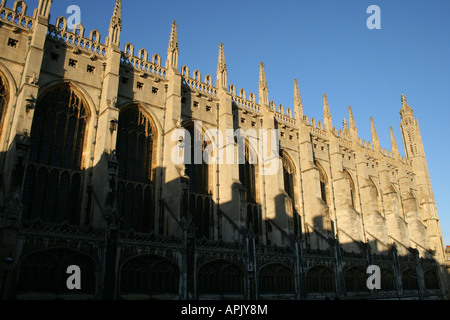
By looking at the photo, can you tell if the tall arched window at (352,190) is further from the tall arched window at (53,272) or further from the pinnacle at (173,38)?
the tall arched window at (53,272)

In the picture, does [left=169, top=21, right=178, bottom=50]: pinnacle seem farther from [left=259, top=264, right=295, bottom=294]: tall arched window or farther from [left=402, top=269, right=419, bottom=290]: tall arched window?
[left=402, top=269, right=419, bottom=290]: tall arched window

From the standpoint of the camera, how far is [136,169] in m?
29.0

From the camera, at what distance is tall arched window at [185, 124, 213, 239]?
30984 mm

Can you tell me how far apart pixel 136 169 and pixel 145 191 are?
1917mm

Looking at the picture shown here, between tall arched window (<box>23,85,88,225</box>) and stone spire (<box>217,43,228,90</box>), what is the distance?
14.4 meters

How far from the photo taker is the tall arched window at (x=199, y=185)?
30984 mm

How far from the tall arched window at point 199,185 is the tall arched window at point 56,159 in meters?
9.37

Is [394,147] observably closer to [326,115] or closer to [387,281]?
[326,115]

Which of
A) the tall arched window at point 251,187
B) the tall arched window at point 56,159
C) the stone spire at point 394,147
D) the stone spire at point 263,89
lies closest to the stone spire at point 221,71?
the stone spire at point 263,89

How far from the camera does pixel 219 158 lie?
33.4 meters

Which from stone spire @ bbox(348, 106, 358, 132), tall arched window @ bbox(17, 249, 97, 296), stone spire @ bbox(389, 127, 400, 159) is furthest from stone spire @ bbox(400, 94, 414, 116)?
tall arched window @ bbox(17, 249, 97, 296)

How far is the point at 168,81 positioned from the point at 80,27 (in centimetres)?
817
